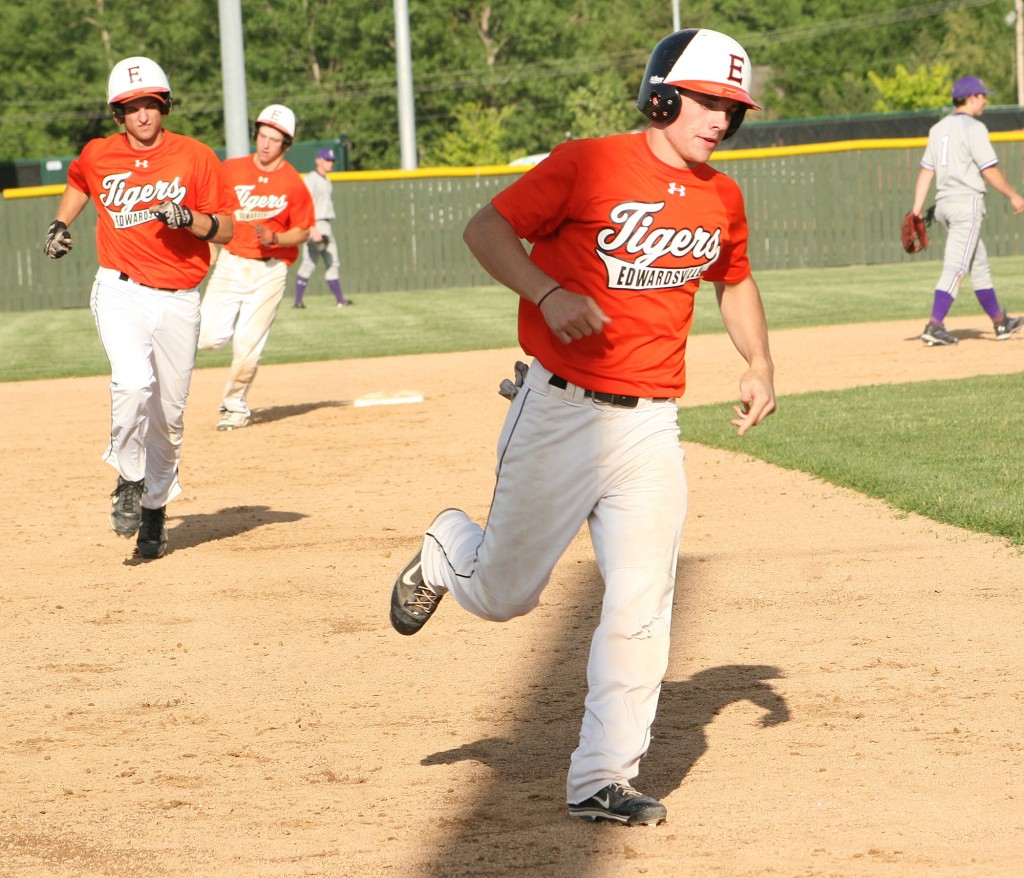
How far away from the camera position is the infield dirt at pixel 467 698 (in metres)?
3.83

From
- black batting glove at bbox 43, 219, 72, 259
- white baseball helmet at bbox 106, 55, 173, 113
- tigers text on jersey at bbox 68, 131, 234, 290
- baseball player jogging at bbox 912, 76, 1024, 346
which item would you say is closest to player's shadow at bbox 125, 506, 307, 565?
tigers text on jersey at bbox 68, 131, 234, 290

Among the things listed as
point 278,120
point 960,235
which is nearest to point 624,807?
point 278,120

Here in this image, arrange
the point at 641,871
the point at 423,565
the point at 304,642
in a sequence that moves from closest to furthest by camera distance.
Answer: the point at 641,871, the point at 423,565, the point at 304,642

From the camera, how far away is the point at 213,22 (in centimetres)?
6706

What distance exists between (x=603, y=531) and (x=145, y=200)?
4.27 meters

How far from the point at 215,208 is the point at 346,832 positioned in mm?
4550

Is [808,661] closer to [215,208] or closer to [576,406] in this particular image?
[576,406]

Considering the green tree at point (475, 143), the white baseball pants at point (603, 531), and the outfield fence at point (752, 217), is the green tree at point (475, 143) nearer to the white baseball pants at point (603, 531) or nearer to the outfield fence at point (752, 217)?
the outfield fence at point (752, 217)

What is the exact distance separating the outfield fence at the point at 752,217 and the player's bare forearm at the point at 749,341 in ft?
78.1

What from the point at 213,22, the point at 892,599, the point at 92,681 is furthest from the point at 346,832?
the point at 213,22

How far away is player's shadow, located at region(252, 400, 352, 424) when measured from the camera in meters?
12.7

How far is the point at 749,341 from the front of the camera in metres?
4.54

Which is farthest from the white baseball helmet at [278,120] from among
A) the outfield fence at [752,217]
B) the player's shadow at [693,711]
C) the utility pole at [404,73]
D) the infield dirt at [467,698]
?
the utility pole at [404,73]

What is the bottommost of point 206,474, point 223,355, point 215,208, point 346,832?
point 223,355
